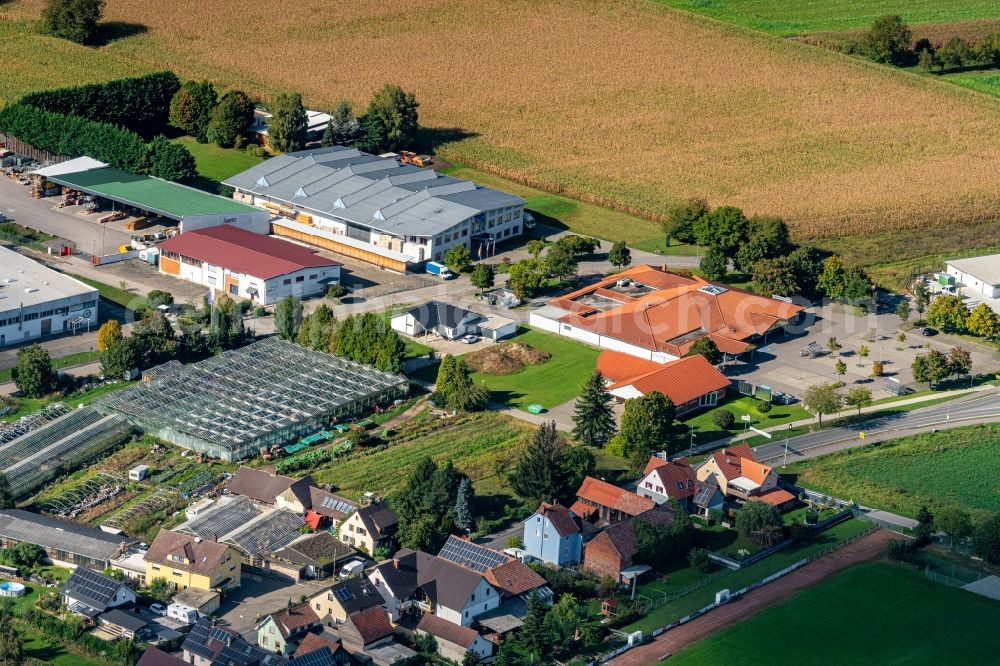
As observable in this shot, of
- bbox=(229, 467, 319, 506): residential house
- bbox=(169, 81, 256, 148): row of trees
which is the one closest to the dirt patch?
bbox=(229, 467, 319, 506): residential house

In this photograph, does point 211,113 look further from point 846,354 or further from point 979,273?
point 979,273

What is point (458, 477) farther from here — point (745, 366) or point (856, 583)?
point (745, 366)

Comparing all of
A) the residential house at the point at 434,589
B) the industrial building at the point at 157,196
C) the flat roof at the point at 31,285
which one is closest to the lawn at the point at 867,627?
the residential house at the point at 434,589

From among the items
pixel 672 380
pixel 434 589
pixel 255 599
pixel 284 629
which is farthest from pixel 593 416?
pixel 284 629

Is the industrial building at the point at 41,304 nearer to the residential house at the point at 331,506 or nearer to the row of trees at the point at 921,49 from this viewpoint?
the residential house at the point at 331,506

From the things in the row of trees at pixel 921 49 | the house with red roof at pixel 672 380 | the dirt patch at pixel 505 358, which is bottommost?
the dirt patch at pixel 505 358

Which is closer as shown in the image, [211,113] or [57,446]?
[57,446]
